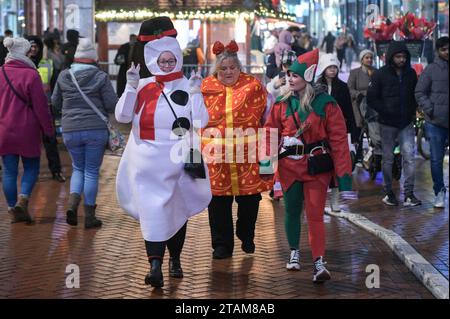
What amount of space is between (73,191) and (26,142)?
0.68 m

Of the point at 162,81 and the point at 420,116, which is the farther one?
the point at 420,116

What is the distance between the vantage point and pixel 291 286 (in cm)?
798

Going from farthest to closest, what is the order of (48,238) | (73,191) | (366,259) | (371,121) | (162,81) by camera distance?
(371,121), (73,191), (48,238), (366,259), (162,81)

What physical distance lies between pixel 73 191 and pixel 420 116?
18.8 feet

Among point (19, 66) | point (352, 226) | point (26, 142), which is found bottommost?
point (352, 226)

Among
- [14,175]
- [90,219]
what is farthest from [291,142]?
[14,175]

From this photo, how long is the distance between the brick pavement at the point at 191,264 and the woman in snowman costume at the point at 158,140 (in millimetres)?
435

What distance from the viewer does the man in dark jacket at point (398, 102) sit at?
12133 millimetres

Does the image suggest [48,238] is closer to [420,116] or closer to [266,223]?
[266,223]

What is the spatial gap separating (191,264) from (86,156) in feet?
7.29

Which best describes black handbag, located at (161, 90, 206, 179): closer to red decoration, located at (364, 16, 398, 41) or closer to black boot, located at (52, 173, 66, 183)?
black boot, located at (52, 173, 66, 183)
